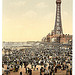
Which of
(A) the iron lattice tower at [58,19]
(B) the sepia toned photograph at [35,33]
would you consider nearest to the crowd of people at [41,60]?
(B) the sepia toned photograph at [35,33]

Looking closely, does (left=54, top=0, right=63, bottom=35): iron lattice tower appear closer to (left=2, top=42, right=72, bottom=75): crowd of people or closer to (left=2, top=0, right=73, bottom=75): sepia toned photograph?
(left=2, top=0, right=73, bottom=75): sepia toned photograph

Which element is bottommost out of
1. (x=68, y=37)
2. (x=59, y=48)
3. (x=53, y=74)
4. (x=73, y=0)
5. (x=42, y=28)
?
(x=53, y=74)

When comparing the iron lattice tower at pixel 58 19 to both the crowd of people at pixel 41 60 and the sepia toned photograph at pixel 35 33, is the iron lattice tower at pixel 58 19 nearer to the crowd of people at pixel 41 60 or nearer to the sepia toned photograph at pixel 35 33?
the sepia toned photograph at pixel 35 33

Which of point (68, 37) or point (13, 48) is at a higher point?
point (68, 37)

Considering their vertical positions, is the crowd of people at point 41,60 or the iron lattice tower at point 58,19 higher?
the iron lattice tower at point 58,19

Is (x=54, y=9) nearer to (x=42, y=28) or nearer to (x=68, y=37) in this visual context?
(x=42, y=28)

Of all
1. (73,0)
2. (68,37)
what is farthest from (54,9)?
(68,37)

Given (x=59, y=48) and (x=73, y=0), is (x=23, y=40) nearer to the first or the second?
(x=59, y=48)

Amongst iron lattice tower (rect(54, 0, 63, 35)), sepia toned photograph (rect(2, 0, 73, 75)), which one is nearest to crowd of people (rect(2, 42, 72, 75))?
sepia toned photograph (rect(2, 0, 73, 75))
